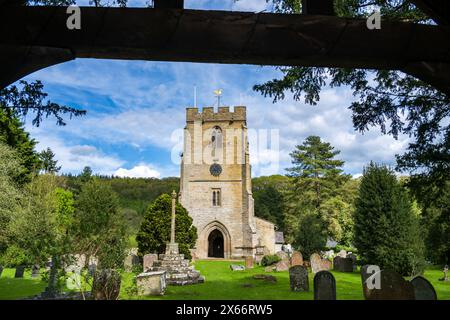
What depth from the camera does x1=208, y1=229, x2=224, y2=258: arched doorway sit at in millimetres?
35156

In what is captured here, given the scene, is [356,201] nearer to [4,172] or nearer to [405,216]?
[405,216]

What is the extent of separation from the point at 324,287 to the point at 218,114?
28.1 meters

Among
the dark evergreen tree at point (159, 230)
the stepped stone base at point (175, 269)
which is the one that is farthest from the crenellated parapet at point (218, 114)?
the stepped stone base at point (175, 269)

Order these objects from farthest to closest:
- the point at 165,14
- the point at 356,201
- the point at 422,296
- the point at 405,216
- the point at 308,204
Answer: the point at 308,204
the point at 356,201
the point at 405,216
the point at 422,296
the point at 165,14

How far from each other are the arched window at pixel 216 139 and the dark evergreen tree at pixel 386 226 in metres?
17.3

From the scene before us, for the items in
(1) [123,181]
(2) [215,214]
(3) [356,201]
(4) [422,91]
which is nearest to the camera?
(4) [422,91]

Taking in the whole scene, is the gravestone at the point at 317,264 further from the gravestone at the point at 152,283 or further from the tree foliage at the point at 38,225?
the tree foliage at the point at 38,225

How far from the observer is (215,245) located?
122 feet

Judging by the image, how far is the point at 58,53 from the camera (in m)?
2.84

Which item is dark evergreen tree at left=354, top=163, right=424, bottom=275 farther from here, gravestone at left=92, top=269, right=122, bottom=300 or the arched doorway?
the arched doorway

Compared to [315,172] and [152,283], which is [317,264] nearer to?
[152,283]

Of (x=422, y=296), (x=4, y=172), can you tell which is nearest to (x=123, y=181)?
(x=4, y=172)

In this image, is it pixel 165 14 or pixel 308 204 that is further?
→ pixel 308 204
